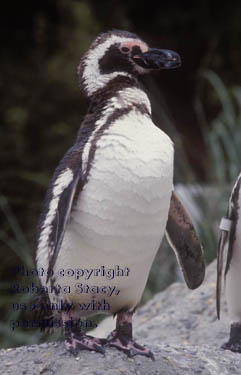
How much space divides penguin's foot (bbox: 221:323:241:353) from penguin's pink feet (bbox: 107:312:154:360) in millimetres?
507

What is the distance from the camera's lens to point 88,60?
6.13ft

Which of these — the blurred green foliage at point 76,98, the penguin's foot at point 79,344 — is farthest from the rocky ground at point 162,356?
the blurred green foliage at point 76,98

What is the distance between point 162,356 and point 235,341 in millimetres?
444

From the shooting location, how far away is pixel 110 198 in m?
1.74

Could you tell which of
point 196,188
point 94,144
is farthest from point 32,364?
point 196,188

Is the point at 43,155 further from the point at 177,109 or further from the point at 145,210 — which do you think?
the point at 145,210

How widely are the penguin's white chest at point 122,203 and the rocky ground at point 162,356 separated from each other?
7.8 inches

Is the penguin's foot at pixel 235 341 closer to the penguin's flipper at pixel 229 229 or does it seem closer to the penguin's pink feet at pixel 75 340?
the penguin's flipper at pixel 229 229

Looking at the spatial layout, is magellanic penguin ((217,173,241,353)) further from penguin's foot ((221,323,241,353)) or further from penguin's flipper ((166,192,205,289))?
penguin's flipper ((166,192,205,289))

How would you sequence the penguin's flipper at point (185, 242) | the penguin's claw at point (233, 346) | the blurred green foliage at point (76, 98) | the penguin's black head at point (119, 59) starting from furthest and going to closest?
1. the blurred green foliage at point (76, 98)
2. the penguin's claw at point (233, 346)
3. the penguin's flipper at point (185, 242)
4. the penguin's black head at point (119, 59)

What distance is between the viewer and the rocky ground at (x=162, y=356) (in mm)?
1797

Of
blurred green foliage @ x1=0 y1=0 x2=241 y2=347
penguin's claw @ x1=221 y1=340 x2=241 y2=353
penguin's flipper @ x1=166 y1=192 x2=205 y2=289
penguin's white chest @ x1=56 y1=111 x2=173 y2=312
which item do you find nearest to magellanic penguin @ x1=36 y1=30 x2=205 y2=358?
penguin's white chest @ x1=56 y1=111 x2=173 y2=312

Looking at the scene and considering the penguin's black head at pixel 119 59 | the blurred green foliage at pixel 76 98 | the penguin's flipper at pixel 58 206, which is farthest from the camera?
the blurred green foliage at pixel 76 98

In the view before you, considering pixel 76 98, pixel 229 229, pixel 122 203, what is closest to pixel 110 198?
pixel 122 203
